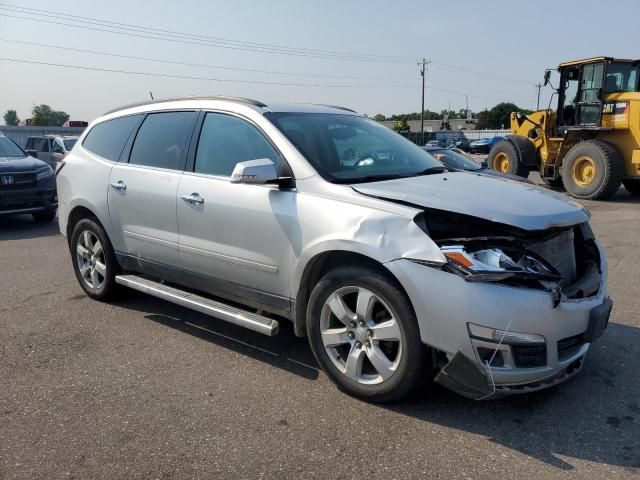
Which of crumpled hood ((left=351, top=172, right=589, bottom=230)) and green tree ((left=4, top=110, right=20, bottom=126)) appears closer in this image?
crumpled hood ((left=351, top=172, right=589, bottom=230))

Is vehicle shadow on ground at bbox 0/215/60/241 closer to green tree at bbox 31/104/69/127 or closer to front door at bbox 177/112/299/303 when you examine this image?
front door at bbox 177/112/299/303

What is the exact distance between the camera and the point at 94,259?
5199mm

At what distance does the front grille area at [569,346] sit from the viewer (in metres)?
3.02

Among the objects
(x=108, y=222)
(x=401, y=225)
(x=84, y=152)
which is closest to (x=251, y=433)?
(x=401, y=225)

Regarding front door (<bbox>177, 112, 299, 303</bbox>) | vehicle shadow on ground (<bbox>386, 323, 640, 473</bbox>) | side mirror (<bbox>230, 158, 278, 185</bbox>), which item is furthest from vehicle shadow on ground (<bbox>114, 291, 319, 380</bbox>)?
side mirror (<bbox>230, 158, 278, 185</bbox>)

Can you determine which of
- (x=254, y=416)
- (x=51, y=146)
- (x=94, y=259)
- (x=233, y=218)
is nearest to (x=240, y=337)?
(x=233, y=218)

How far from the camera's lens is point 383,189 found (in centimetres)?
338

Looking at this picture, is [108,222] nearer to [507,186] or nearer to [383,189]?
[383,189]

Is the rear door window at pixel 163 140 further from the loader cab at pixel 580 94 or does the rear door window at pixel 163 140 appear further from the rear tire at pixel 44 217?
the loader cab at pixel 580 94

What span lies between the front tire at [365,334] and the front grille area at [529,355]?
478 millimetres

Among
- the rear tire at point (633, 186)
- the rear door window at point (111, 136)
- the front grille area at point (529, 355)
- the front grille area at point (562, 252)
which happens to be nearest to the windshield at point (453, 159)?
the rear tire at point (633, 186)

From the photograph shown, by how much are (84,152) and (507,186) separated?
3.91 m

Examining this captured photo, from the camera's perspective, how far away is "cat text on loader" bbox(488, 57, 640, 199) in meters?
12.2

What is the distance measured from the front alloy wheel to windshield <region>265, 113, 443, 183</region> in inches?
31.5
